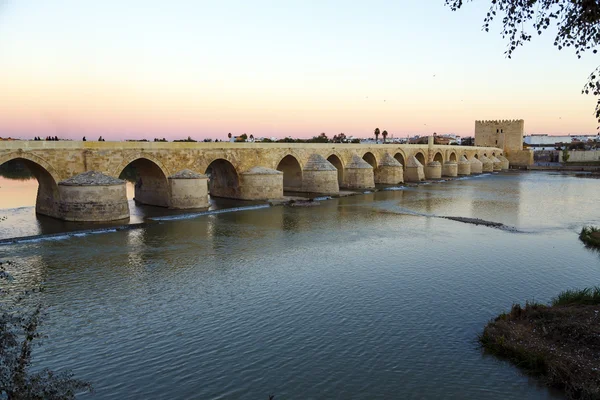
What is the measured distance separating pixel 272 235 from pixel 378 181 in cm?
2421

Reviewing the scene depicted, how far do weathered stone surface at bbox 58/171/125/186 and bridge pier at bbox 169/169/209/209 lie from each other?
357cm

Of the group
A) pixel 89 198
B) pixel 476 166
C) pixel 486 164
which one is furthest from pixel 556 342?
pixel 486 164

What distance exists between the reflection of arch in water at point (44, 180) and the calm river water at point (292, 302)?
202 centimetres

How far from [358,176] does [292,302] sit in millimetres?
25665

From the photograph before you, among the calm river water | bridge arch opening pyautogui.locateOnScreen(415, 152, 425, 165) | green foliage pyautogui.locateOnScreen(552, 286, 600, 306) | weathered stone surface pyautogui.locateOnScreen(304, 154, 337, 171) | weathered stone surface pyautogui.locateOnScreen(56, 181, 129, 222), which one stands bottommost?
the calm river water

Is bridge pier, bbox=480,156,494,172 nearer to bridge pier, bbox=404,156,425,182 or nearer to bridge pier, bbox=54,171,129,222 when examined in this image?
bridge pier, bbox=404,156,425,182

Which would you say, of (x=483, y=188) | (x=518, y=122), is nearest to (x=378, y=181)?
(x=483, y=188)

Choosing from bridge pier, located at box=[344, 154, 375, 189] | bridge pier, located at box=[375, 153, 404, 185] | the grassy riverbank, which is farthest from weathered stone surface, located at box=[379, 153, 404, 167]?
the grassy riverbank

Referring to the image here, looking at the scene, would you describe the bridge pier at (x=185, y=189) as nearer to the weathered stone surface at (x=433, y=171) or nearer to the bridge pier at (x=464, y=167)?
the weathered stone surface at (x=433, y=171)

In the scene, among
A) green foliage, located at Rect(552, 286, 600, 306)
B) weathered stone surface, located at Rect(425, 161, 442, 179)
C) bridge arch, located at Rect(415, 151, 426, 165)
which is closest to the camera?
green foliage, located at Rect(552, 286, 600, 306)

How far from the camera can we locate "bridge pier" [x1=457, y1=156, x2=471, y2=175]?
5472 centimetres

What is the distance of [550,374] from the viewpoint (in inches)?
260

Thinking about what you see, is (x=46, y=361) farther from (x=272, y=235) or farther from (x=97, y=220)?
(x=97, y=220)

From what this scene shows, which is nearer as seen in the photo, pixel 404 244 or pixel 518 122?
pixel 404 244
